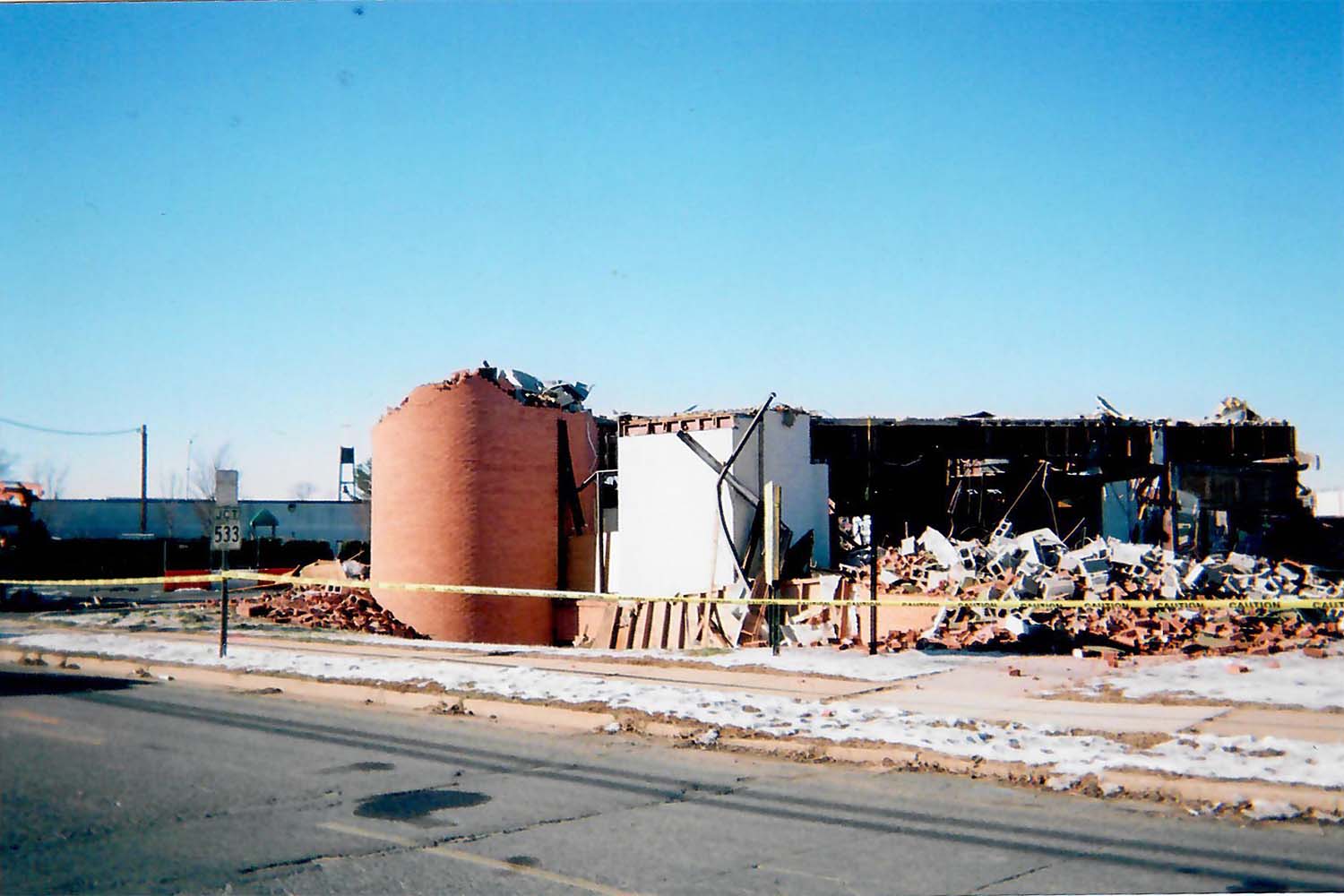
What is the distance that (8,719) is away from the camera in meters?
12.3

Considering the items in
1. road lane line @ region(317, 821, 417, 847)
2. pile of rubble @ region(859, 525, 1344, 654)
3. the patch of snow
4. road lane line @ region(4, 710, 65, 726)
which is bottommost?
road lane line @ region(4, 710, 65, 726)

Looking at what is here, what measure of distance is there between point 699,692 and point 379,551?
20310 mm

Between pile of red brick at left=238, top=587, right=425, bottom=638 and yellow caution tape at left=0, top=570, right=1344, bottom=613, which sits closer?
yellow caution tape at left=0, top=570, right=1344, bottom=613

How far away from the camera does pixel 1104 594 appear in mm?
19219

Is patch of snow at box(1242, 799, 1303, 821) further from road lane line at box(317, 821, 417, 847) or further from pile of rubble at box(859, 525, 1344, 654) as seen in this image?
pile of rubble at box(859, 525, 1344, 654)

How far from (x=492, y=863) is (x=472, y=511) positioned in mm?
23268

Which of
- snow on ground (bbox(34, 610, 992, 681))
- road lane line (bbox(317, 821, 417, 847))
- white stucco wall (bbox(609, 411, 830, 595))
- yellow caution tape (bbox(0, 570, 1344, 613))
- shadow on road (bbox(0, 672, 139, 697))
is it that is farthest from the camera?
white stucco wall (bbox(609, 411, 830, 595))

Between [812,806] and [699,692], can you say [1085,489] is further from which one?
[812,806]

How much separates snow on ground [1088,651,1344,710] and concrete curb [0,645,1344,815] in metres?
3.57

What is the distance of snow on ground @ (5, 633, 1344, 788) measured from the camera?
8445 mm

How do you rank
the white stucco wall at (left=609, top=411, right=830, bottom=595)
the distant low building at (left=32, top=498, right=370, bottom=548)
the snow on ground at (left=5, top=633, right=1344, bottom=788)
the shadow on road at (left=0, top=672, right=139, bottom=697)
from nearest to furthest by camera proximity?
1. the snow on ground at (left=5, top=633, right=1344, bottom=788)
2. the shadow on road at (left=0, top=672, right=139, bottom=697)
3. the white stucco wall at (left=609, top=411, right=830, bottom=595)
4. the distant low building at (left=32, top=498, right=370, bottom=548)

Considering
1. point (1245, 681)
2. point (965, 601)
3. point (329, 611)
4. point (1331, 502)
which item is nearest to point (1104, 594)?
point (965, 601)

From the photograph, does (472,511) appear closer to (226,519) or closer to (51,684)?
(226,519)

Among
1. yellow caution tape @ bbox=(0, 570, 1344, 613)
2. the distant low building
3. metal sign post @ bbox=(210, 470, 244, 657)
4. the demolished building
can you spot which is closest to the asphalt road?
yellow caution tape @ bbox=(0, 570, 1344, 613)
